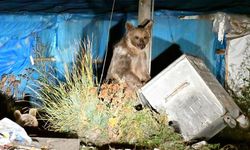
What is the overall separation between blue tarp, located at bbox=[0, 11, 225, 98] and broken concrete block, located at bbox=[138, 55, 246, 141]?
11.8 feet

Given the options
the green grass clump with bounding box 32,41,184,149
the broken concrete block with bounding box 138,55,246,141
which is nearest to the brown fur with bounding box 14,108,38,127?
the green grass clump with bounding box 32,41,184,149

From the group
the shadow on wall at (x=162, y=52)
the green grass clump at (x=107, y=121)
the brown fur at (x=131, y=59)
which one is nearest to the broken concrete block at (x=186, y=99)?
the green grass clump at (x=107, y=121)

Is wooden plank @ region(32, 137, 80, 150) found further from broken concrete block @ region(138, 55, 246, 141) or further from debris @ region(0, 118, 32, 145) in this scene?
broken concrete block @ region(138, 55, 246, 141)

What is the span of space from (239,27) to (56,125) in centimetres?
741

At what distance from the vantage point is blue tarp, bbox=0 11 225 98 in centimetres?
1034

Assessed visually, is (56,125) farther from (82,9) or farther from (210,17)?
(210,17)

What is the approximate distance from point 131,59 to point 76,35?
3255 mm

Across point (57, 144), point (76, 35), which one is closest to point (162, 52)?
point (76, 35)

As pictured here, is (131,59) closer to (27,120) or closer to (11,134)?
(27,120)

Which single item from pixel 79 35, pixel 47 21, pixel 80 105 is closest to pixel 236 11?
pixel 79 35

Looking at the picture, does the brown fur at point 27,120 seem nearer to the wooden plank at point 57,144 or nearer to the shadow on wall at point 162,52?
the wooden plank at point 57,144

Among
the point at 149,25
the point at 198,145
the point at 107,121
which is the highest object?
the point at 149,25

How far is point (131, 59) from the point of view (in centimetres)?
831

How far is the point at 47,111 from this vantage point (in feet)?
23.4
